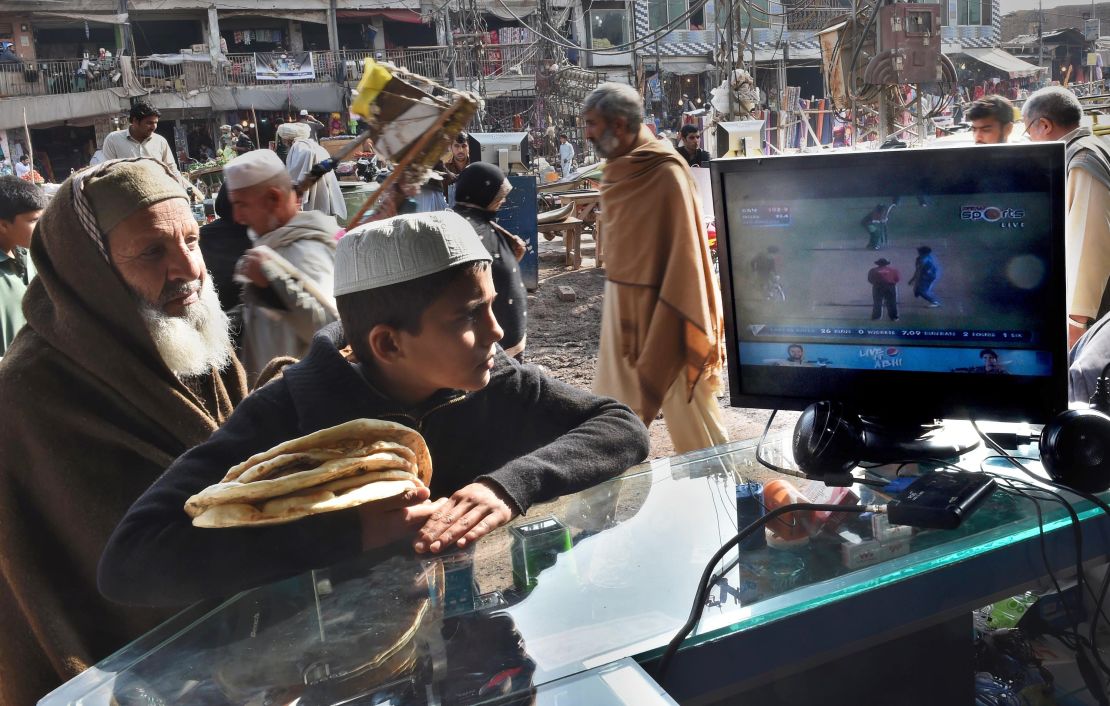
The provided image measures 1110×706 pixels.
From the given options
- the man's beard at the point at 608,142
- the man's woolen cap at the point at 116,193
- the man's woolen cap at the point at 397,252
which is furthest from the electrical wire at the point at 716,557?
the man's beard at the point at 608,142

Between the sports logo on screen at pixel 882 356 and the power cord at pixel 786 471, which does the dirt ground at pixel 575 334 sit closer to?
the power cord at pixel 786 471

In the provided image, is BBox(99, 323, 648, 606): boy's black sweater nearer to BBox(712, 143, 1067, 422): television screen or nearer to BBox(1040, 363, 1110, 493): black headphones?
BBox(712, 143, 1067, 422): television screen

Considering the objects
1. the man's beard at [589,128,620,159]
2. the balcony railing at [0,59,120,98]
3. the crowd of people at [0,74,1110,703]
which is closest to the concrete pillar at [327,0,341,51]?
the balcony railing at [0,59,120,98]

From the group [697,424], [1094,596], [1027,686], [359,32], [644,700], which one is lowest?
[697,424]

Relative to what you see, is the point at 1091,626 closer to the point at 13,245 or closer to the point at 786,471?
the point at 786,471

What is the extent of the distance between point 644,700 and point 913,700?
23.5 inches

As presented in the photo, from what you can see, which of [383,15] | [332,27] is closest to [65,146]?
[332,27]

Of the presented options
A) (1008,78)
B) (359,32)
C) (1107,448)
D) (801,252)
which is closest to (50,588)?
(801,252)

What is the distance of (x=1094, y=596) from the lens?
1.31m

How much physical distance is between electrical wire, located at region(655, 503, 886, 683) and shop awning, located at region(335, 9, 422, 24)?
108ft

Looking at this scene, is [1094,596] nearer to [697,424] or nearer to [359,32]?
[697,424]

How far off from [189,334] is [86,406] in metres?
0.26

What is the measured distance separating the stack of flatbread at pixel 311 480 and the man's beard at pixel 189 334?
784 millimetres

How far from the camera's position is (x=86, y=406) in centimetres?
181
